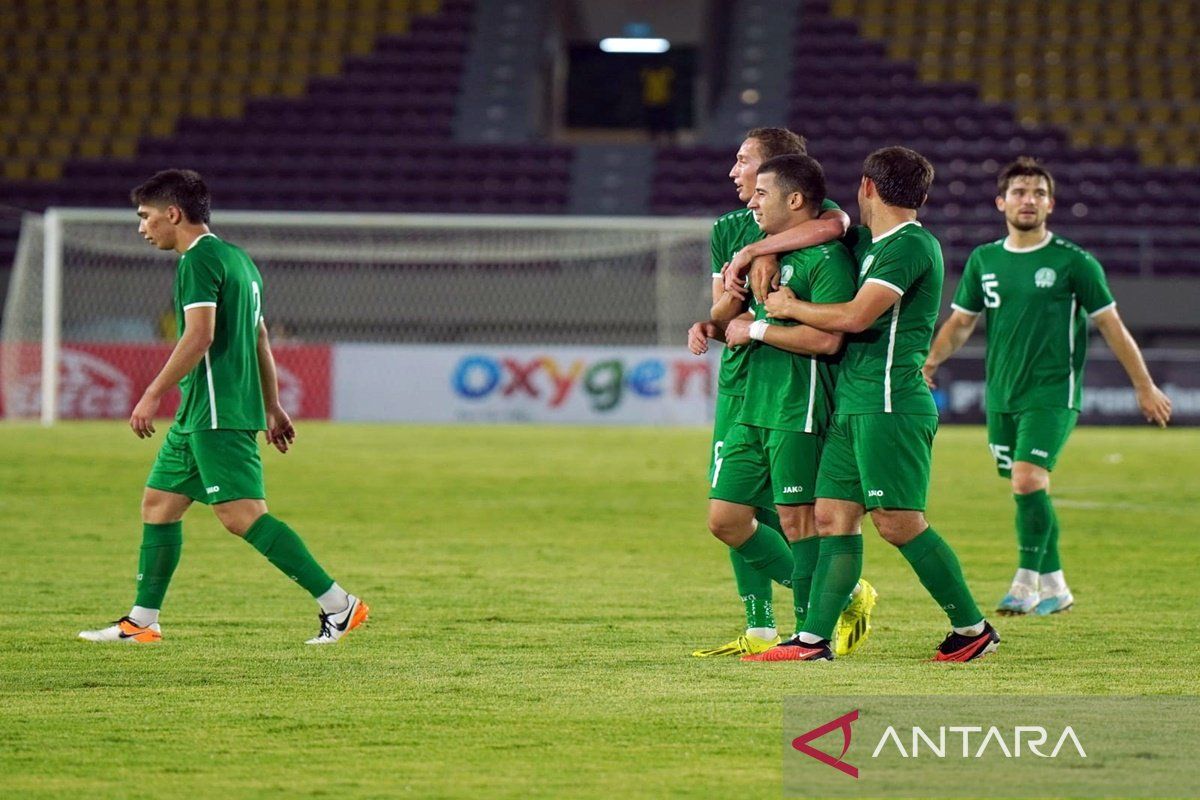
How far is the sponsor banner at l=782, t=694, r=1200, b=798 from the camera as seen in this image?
3914 millimetres

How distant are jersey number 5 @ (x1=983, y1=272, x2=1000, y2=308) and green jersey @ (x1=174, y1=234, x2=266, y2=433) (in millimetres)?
3451

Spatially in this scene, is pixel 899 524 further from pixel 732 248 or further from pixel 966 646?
pixel 732 248

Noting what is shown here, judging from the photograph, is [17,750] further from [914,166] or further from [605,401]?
[605,401]

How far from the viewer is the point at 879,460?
5617 millimetres

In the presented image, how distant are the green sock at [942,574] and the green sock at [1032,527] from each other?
1.72 metres

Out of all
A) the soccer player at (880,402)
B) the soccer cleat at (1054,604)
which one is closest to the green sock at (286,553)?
the soccer player at (880,402)

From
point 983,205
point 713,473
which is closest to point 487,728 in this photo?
point 713,473

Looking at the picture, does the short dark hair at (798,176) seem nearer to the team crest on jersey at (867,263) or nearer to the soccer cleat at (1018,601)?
the team crest on jersey at (867,263)

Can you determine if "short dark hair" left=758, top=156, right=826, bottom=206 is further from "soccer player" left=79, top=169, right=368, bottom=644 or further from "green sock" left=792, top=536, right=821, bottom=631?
"soccer player" left=79, top=169, right=368, bottom=644

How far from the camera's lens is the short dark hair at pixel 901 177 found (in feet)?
18.4

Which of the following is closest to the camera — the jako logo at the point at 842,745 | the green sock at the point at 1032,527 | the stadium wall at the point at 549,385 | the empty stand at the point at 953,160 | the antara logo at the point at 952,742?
the jako logo at the point at 842,745

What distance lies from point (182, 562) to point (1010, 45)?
83.7 ft

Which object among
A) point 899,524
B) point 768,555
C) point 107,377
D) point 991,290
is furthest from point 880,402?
point 107,377

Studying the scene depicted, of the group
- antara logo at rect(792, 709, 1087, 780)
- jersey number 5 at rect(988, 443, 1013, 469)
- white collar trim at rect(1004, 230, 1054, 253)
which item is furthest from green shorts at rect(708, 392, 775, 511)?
white collar trim at rect(1004, 230, 1054, 253)
